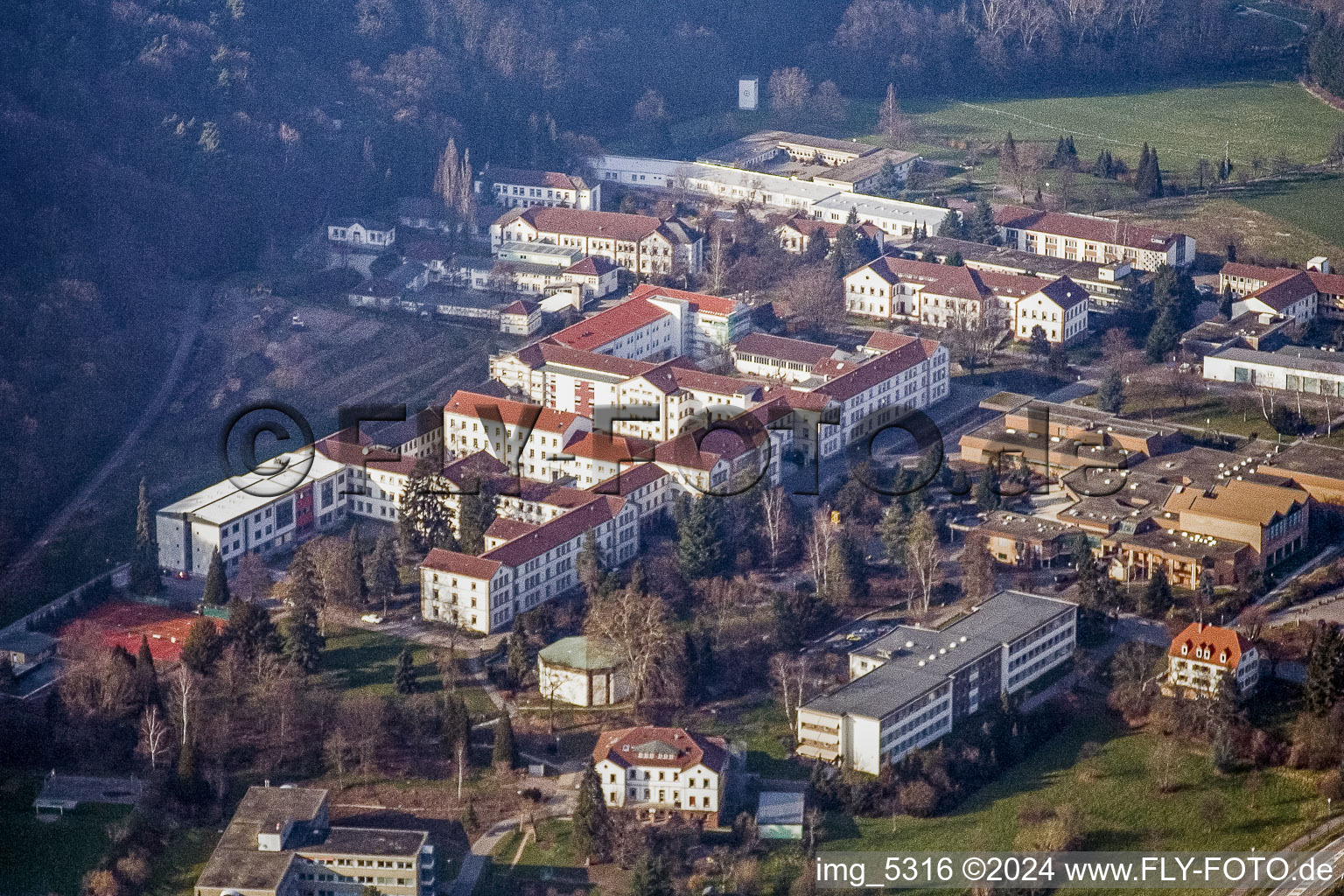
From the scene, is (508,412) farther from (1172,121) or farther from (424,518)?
(1172,121)

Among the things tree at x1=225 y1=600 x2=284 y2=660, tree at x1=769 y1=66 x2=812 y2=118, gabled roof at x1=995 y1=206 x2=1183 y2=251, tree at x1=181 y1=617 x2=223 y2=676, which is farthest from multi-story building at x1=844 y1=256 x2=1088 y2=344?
tree at x1=181 y1=617 x2=223 y2=676

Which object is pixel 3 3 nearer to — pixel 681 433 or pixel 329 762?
pixel 681 433

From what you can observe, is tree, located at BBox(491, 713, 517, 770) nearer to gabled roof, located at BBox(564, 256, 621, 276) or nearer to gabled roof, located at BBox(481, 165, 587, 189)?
gabled roof, located at BBox(564, 256, 621, 276)

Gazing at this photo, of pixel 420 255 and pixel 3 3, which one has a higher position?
pixel 3 3

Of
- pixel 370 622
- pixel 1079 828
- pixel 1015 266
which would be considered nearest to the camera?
pixel 1079 828

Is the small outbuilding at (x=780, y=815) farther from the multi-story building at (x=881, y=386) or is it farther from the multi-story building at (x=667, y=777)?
the multi-story building at (x=881, y=386)

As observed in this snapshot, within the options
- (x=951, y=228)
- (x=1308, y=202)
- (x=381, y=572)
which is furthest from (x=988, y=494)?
(x=1308, y=202)

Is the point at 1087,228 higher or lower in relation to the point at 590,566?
higher

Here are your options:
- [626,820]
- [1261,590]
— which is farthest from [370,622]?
[1261,590]

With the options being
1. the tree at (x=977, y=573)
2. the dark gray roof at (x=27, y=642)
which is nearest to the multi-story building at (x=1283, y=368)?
the tree at (x=977, y=573)
